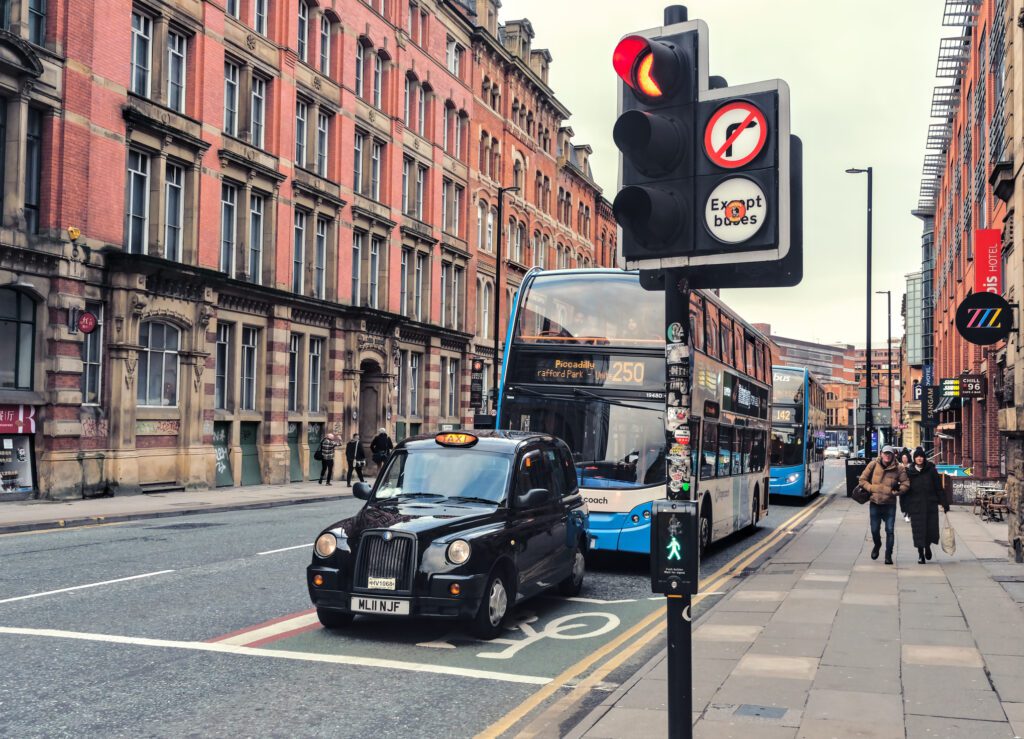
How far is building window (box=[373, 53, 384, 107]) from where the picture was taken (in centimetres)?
3922

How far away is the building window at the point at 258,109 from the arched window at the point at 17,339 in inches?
430

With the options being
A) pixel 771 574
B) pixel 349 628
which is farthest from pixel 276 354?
pixel 349 628

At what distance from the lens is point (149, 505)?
22.2 m

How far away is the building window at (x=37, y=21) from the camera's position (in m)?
23.0

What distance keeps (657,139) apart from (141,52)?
83.9 feet

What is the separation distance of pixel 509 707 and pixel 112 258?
21.0 m

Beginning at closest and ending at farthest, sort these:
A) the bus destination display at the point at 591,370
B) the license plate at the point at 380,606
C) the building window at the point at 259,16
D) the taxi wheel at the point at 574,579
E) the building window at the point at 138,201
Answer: the license plate at the point at 380,606, the taxi wheel at the point at 574,579, the bus destination display at the point at 591,370, the building window at the point at 138,201, the building window at the point at 259,16

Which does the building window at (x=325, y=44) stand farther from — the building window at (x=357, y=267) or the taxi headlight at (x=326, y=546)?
the taxi headlight at (x=326, y=546)

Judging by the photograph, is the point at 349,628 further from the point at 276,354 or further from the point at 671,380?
the point at 276,354

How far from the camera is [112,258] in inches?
971

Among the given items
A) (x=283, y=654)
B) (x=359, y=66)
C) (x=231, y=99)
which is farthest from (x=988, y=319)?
(x=359, y=66)

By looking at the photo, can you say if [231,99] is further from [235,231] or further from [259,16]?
[235,231]

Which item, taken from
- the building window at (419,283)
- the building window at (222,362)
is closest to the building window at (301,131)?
the building window at (222,362)

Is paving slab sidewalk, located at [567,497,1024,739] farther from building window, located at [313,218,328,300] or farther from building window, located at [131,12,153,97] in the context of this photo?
building window, located at [313,218,328,300]
